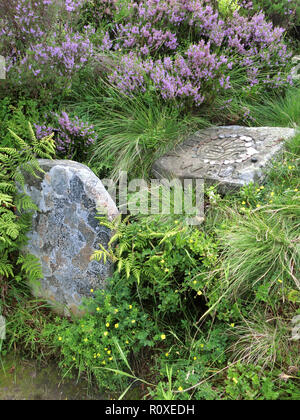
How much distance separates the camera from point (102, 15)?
16.1ft

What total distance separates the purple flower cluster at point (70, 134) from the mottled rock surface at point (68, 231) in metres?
0.47

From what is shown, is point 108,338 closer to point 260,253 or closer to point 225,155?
point 260,253

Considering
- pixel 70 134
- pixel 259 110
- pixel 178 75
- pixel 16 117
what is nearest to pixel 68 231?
pixel 70 134

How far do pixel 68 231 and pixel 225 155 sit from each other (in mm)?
1619

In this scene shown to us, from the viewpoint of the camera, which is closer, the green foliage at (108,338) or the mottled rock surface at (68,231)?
the green foliage at (108,338)

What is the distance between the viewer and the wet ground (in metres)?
2.84

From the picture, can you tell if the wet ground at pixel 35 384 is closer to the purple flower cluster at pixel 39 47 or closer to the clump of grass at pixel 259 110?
the purple flower cluster at pixel 39 47

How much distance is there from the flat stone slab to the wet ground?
1905 mm

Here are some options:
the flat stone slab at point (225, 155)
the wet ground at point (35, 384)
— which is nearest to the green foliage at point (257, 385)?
the wet ground at point (35, 384)

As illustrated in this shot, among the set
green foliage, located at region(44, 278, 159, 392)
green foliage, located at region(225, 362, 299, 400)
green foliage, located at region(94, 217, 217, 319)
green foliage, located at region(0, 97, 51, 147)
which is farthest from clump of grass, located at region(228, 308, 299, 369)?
green foliage, located at region(0, 97, 51, 147)

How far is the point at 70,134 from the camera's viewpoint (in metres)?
3.62

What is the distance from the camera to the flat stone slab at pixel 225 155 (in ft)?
11.4

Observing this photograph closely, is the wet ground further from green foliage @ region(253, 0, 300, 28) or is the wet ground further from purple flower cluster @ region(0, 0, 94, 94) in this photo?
green foliage @ region(253, 0, 300, 28)
